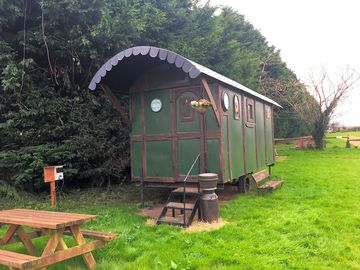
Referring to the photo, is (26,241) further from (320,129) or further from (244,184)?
(320,129)

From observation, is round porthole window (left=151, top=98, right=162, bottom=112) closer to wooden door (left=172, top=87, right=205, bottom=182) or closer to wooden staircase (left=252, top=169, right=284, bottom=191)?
wooden door (left=172, top=87, right=205, bottom=182)

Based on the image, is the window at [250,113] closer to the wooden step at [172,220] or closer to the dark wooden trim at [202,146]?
the dark wooden trim at [202,146]

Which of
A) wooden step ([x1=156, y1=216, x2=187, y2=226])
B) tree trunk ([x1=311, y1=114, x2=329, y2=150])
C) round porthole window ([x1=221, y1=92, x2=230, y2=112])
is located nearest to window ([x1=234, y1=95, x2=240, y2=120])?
round porthole window ([x1=221, y1=92, x2=230, y2=112])

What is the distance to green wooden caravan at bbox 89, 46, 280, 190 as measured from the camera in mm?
7168

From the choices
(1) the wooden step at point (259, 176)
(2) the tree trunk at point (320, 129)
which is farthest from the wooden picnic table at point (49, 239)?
(2) the tree trunk at point (320, 129)

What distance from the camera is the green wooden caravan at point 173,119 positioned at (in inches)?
282

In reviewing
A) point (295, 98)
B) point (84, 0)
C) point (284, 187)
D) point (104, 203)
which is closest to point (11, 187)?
point (104, 203)

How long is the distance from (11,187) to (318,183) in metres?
8.10

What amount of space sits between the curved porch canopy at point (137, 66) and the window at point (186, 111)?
677 millimetres

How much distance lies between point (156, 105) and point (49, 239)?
423 centimetres

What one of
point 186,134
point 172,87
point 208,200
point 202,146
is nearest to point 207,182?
point 208,200

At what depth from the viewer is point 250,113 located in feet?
31.0

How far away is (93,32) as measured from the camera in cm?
821

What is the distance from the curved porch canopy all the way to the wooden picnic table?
309 cm
